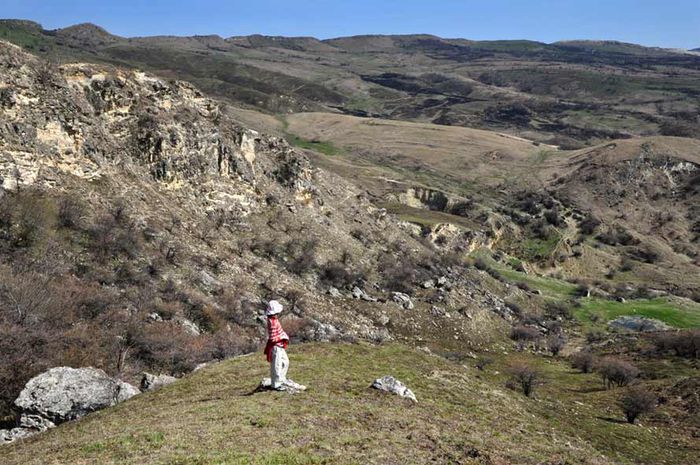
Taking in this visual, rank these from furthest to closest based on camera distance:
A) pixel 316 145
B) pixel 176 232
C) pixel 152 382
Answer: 1. pixel 316 145
2. pixel 176 232
3. pixel 152 382

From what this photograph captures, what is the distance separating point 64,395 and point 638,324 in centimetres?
6954

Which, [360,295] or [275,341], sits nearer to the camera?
[275,341]

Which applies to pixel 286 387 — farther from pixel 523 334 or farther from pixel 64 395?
pixel 523 334

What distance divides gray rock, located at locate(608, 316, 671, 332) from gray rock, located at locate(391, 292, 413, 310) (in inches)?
1350

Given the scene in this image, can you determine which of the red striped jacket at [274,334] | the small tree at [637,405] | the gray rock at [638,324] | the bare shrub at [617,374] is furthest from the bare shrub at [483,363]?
the gray rock at [638,324]

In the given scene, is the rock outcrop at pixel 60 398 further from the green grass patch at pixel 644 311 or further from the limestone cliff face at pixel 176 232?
the green grass patch at pixel 644 311

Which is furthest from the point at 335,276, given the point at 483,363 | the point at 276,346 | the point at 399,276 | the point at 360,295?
the point at 276,346

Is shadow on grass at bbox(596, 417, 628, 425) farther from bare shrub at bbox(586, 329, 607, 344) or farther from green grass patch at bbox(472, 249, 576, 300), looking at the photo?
green grass patch at bbox(472, 249, 576, 300)

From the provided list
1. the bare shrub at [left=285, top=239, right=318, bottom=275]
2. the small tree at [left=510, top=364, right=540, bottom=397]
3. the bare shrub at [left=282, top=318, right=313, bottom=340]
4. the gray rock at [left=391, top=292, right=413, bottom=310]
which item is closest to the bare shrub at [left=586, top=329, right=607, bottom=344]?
the small tree at [left=510, top=364, right=540, bottom=397]

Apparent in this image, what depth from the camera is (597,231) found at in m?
105

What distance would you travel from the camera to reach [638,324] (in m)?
67.5

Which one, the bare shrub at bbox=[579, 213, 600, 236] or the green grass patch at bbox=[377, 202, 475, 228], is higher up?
the green grass patch at bbox=[377, 202, 475, 228]

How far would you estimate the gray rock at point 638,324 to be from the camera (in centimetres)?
6619

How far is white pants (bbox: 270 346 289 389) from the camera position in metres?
15.7
